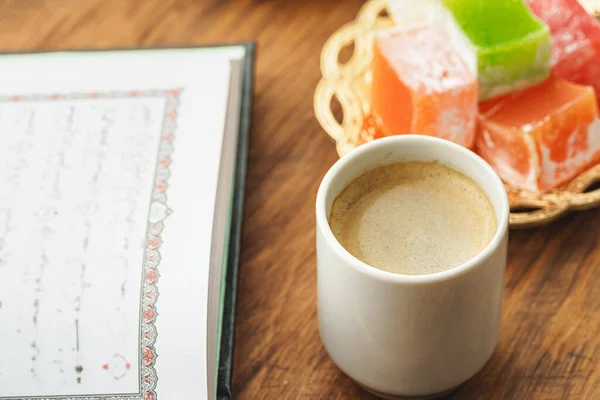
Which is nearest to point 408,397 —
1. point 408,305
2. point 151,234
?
point 408,305

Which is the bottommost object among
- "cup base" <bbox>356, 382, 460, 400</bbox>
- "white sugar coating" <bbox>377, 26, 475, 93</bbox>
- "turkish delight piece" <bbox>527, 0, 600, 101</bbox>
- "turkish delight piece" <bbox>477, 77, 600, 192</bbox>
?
"cup base" <bbox>356, 382, 460, 400</bbox>

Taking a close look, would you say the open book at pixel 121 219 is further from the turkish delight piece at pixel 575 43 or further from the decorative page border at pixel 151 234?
the turkish delight piece at pixel 575 43

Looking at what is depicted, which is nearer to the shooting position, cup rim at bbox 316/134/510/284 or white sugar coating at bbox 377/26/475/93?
cup rim at bbox 316/134/510/284

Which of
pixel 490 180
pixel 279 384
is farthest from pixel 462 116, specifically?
pixel 279 384

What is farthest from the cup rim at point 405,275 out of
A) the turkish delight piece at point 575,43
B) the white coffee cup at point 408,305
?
the turkish delight piece at point 575,43

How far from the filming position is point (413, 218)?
57 cm

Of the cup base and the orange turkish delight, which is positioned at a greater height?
the orange turkish delight

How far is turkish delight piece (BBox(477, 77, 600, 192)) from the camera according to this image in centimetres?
68

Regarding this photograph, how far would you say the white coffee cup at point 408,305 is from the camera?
0.51 meters

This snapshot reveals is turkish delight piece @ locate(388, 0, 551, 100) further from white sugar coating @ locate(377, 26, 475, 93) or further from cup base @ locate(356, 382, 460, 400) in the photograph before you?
cup base @ locate(356, 382, 460, 400)

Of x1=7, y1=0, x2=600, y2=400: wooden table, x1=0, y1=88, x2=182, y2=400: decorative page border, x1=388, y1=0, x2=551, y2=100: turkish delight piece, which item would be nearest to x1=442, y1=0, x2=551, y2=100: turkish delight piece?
x1=388, y1=0, x2=551, y2=100: turkish delight piece

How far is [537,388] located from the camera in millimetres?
611

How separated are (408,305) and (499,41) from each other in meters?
0.29

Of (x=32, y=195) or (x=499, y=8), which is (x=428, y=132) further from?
(x=32, y=195)
